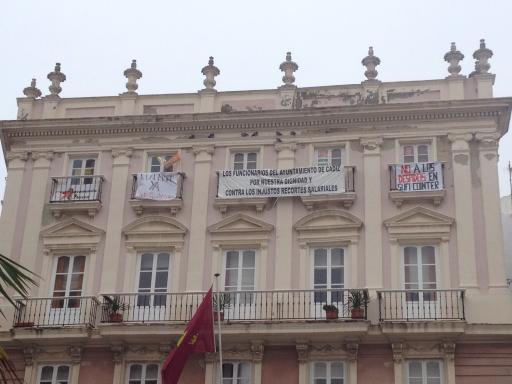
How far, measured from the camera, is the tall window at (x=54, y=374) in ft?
70.7

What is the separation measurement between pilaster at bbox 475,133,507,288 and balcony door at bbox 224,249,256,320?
6.42 m

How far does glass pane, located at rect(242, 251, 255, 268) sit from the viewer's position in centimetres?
2234

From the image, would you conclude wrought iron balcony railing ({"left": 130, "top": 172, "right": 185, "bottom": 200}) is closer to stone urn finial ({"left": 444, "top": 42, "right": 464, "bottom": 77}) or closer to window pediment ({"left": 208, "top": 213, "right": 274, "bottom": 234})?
window pediment ({"left": 208, "top": 213, "right": 274, "bottom": 234})

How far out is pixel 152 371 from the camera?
21.3m

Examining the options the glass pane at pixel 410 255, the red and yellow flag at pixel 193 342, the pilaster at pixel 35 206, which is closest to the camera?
the red and yellow flag at pixel 193 342

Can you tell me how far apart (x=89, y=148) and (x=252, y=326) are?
Answer: 814 cm

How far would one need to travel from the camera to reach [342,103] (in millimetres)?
23719

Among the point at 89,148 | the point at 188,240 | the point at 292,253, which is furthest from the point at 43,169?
the point at 292,253

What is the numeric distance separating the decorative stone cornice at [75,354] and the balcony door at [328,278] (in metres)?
6.51

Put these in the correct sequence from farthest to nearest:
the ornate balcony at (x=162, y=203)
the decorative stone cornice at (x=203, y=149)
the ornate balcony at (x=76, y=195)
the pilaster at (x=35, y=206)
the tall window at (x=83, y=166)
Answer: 1. the tall window at (x=83, y=166)
2. the decorative stone cornice at (x=203, y=149)
3. the ornate balcony at (x=76, y=195)
4. the pilaster at (x=35, y=206)
5. the ornate balcony at (x=162, y=203)

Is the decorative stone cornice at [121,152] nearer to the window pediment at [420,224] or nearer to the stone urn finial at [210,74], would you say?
the stone urn finial at [210,74]

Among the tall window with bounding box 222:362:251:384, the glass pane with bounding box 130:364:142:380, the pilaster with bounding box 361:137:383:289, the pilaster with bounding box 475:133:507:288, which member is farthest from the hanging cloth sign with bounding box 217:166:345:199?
the glass pane with bounding box 130:364:142:380

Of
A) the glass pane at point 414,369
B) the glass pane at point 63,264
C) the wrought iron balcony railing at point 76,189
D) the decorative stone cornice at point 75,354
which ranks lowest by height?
the glass pane at point 414,369

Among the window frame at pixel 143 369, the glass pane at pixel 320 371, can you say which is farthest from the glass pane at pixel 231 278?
the glass pane at pixel 320 371
